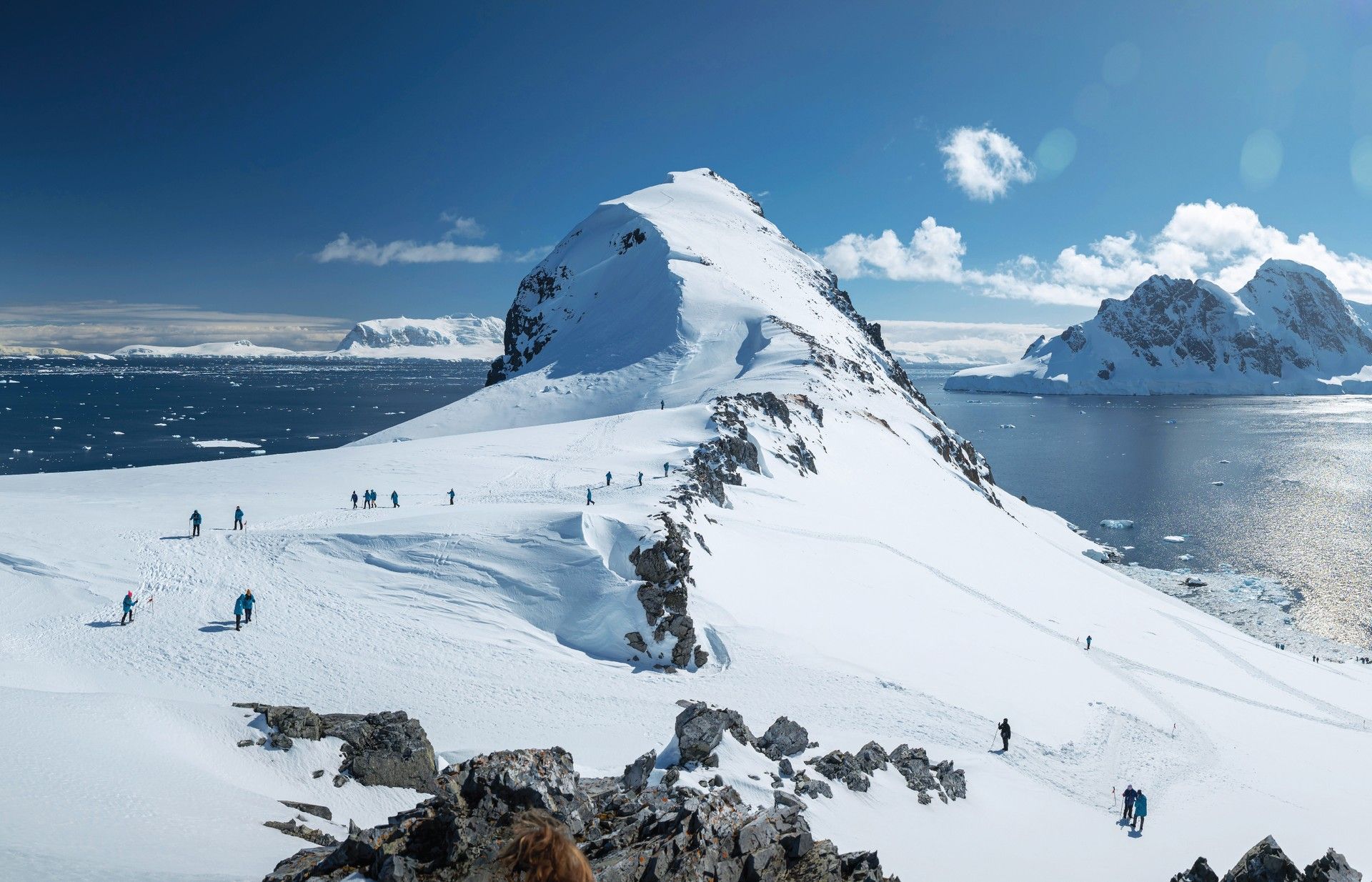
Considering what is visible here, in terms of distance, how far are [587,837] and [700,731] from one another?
20.8ft

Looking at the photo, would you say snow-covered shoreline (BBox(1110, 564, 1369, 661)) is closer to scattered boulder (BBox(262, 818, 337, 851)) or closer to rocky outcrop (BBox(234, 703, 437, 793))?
rocky outcrop (BBox(234, 703, 437, 793))

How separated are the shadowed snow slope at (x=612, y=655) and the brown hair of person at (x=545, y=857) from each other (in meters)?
7.44

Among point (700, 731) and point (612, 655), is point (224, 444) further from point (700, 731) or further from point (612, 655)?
point (700, 731)

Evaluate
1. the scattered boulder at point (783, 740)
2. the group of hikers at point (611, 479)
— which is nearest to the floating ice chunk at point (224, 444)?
the group of hikers at point (611, 479)

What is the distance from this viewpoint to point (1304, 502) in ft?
270

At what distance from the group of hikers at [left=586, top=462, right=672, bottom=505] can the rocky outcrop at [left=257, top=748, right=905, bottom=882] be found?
22.1 m

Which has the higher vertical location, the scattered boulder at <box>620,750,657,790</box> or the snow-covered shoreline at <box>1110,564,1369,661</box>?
the scattered boulder at <box>620,750,657,790</box>

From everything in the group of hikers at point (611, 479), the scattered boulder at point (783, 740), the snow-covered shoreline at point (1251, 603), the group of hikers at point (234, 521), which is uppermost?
the group of hikers at point (611, 479)

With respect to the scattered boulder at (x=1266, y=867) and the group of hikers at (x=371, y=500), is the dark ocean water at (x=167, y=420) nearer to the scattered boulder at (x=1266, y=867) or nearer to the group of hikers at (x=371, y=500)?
the group of hikers at (x=371, y=500)

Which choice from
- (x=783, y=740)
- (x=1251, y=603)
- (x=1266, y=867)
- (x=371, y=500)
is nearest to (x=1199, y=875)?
(x=1266, y=867)

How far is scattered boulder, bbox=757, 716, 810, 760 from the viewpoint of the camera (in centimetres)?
1806

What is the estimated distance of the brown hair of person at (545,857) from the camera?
12.1 ft

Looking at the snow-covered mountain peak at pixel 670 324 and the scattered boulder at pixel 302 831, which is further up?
the snow-covered mountain peak at pixel 670 324

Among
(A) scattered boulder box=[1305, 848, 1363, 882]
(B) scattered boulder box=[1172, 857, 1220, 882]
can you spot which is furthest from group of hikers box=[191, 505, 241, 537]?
(A) scattered boulder box=[1305, 848, 1363, 882]
